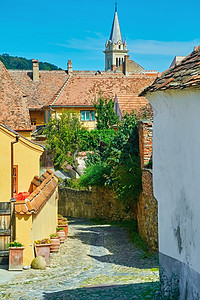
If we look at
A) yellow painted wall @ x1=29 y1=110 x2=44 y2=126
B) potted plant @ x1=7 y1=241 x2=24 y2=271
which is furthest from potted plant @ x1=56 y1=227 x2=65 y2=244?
yellow painted wall @ x1=29 y1=110 x2=44 y2=126

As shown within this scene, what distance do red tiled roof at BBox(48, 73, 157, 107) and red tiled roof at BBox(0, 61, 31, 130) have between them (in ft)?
74.9

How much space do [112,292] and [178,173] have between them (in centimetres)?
395

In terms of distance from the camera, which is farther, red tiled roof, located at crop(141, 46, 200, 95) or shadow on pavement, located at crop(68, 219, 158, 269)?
shadow on pavement, located at crop(68, 219, 158, 269)

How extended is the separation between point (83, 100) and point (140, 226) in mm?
34662

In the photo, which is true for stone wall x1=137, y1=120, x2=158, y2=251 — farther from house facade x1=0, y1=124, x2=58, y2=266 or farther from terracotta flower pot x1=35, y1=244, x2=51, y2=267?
terracotta flower pot x1=35, y1=244, x2=51, y2=267

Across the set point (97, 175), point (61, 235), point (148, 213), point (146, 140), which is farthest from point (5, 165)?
point (97, 175)

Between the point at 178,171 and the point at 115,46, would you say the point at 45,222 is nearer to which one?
the point at 178,171

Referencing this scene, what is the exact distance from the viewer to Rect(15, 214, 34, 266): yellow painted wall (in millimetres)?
15281

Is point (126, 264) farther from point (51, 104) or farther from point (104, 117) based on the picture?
point (51, 104)

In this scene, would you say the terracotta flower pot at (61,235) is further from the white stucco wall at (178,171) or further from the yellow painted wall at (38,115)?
the yellow painted wall at (38,115)

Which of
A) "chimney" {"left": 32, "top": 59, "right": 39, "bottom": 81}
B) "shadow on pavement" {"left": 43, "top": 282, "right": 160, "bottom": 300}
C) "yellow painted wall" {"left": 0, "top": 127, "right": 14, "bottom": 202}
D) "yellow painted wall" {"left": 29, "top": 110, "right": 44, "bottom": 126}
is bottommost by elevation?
"shadow on pavement" {"left": 43, "top": 282, "right": 160, "bottom": 300}

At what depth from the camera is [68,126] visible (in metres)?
38.8

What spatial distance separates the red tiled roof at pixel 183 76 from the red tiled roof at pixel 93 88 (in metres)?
43.0

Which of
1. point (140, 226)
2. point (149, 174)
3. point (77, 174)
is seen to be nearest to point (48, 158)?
point (77, 174)
